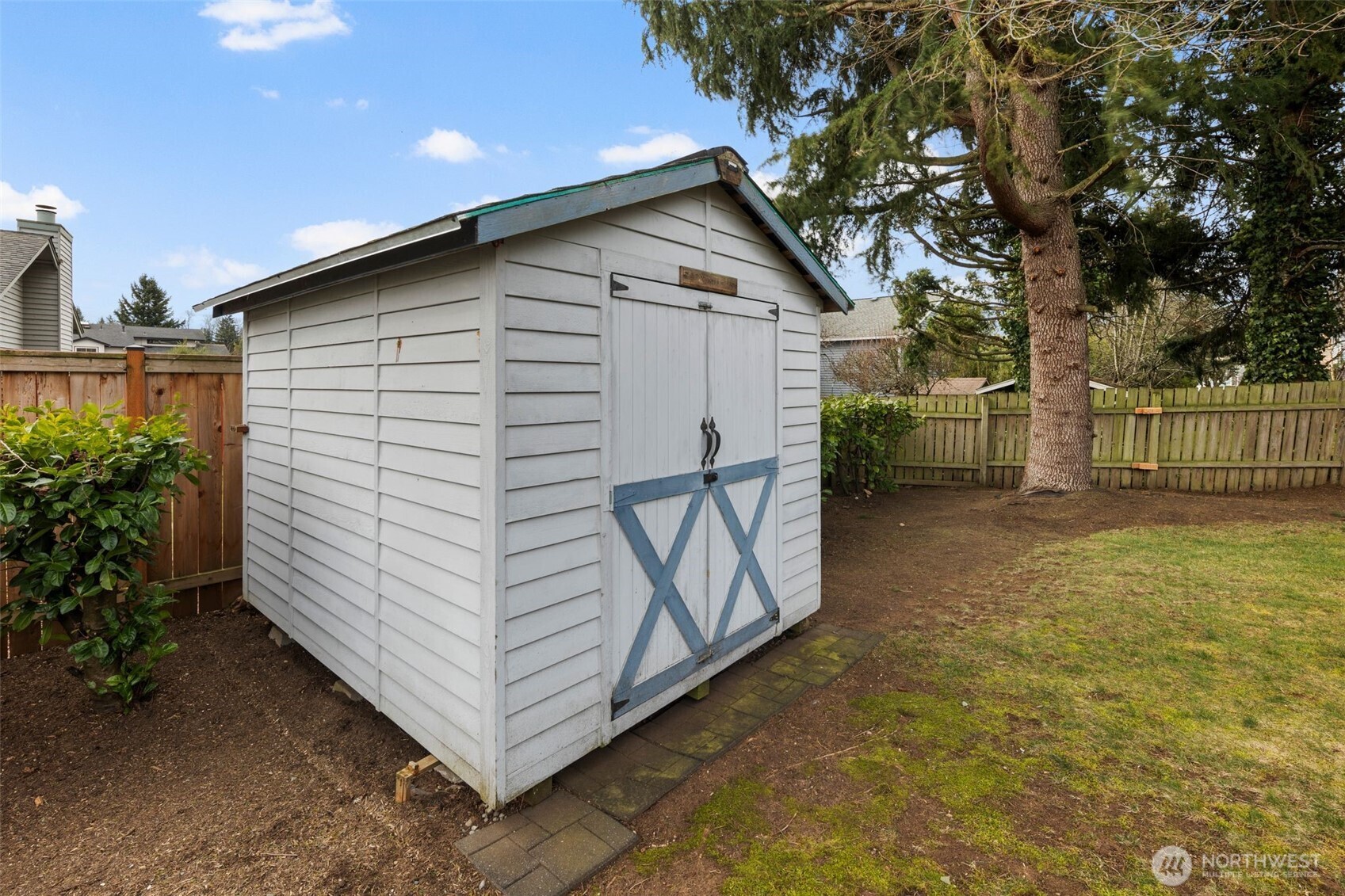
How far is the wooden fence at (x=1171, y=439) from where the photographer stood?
852 centimetres

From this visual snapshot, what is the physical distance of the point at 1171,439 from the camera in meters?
9.03

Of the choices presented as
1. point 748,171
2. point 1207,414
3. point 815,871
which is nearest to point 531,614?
point 815,871

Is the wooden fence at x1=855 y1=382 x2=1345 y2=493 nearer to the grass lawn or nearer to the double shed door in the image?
the grass lawn

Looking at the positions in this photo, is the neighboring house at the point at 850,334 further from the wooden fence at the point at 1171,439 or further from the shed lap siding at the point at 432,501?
the shed lap siding at the point at 432,501

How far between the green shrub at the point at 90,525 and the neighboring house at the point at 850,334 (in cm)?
2203

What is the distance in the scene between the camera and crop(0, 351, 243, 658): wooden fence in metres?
4.07

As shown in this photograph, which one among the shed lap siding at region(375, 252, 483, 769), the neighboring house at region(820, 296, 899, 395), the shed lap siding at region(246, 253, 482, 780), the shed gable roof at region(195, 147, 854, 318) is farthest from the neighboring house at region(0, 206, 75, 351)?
the neighboring house at region(820, 296, 899, 395)

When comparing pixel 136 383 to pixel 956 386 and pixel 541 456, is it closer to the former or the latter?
pixel 541 456

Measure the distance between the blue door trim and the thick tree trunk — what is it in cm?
590

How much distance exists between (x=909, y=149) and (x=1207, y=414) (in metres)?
5.77

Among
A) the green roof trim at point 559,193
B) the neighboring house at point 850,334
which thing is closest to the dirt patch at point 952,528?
the green roof trim at point 559,193

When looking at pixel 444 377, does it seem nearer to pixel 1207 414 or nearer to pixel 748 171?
pixel 748 171

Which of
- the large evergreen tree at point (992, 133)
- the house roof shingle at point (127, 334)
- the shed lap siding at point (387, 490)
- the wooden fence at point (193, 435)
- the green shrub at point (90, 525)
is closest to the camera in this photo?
the shed lap siding at point (387, 490)

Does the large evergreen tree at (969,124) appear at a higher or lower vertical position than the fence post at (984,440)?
higher
